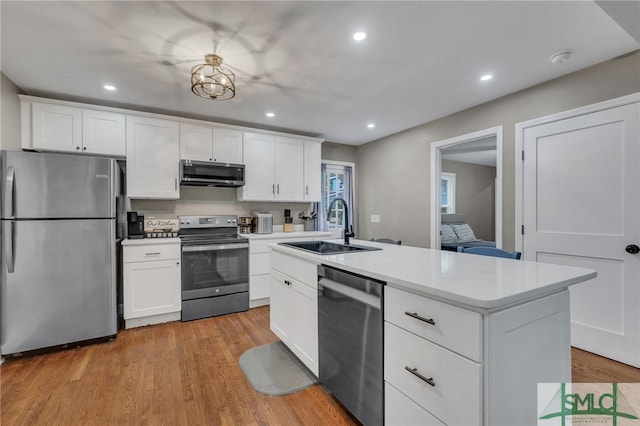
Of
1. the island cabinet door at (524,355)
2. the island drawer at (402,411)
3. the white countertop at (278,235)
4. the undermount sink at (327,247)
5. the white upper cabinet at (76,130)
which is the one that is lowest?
the island drawer at (402,411)

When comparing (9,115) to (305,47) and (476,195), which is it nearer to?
(305,47)

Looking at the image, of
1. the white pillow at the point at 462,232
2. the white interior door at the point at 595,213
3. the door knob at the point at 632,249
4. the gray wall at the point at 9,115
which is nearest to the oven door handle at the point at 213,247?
the gray wall at the point at 9,115

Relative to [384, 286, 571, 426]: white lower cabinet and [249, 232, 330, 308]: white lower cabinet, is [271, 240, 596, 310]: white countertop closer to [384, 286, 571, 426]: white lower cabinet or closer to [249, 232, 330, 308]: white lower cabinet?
[384, 286, 571, 426]: white lower cabinet

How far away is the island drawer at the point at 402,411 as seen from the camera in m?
1.18

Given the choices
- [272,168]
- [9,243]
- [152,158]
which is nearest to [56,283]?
[9,243]

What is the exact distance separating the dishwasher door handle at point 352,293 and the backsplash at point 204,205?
8.80ft

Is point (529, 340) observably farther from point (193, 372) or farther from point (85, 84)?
point (85, 84)

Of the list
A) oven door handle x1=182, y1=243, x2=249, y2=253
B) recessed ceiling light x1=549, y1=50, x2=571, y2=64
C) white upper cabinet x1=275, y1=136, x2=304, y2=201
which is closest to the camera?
recessed ceiling light x1=549, y1=50, x2=571, y2=64

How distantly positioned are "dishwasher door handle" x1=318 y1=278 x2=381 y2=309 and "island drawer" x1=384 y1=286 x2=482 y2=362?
0.23 feet

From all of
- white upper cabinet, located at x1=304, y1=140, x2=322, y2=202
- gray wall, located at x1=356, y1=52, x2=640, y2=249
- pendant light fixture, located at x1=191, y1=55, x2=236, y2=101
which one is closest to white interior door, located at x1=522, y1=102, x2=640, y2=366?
gray wall, located at x1=356, y1=52, x2=640, y2=249

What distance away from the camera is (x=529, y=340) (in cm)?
111

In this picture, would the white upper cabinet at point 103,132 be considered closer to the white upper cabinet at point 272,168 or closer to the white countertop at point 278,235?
the white upper cabinet at point 272,168

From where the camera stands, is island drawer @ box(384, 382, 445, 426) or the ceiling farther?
the ceiling

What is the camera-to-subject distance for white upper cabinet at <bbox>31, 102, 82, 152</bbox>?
2.88 metres
